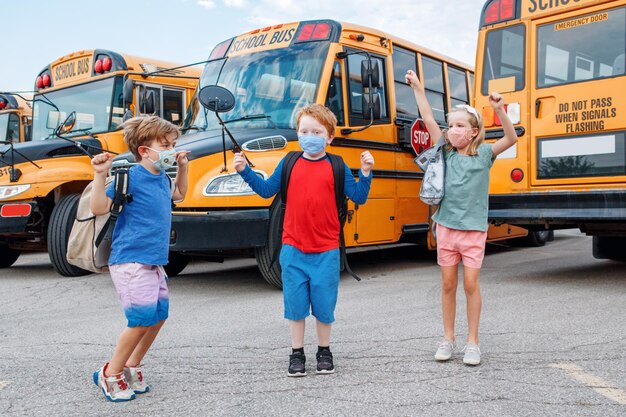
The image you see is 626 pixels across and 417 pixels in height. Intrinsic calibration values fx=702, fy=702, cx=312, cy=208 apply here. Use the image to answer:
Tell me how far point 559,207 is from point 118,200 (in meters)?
3.99

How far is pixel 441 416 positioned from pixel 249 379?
103cm

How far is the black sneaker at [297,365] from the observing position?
11.5 ft

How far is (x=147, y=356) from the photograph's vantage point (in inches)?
157

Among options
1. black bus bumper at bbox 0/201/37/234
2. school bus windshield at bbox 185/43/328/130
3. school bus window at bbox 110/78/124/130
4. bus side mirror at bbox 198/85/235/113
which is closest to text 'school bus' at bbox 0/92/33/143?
school bus window at bbox 110/78/124/130

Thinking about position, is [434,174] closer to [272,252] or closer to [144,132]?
[144,132]

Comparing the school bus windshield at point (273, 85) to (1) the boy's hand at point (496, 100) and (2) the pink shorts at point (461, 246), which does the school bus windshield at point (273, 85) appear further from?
(1) the boy's hand at point (496, 100)

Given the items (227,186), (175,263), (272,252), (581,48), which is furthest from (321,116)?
(175,263)

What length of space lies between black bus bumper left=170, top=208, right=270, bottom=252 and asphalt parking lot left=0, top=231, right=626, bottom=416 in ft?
1.58

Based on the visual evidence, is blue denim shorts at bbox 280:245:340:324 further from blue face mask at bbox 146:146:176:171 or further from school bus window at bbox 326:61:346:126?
school bus window at bbox 326:61:346:126

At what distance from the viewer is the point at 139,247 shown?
325cm

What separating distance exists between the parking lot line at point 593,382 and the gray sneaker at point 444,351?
1.69 feet

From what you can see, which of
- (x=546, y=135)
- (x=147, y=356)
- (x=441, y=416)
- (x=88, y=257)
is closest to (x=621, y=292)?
(x=546, y=135)

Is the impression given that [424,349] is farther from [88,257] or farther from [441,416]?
[88,257]

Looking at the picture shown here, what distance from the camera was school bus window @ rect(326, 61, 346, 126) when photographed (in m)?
6.60
